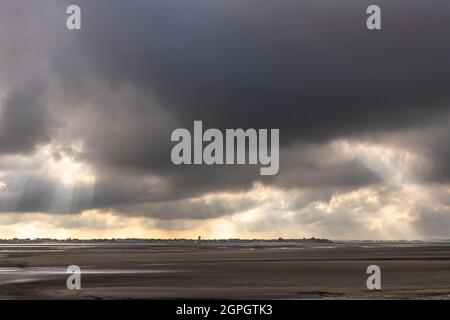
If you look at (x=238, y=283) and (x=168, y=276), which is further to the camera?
(x=168, y=276)

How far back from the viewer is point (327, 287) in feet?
143

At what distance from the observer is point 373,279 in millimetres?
48281
